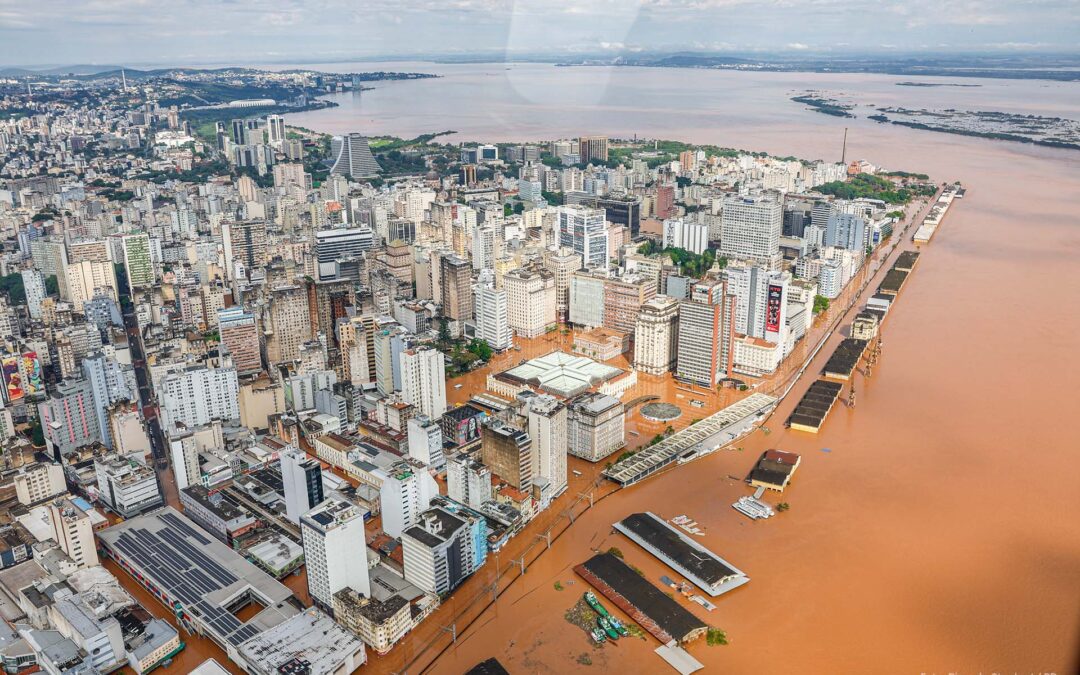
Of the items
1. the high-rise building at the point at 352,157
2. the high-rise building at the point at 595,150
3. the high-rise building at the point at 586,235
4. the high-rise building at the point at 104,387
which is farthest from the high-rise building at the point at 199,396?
the high-rise building at the point at 595,150

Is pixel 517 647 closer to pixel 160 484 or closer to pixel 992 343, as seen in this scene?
pixel 160 484

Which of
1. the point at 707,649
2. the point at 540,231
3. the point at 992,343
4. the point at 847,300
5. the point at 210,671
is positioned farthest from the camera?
the point at 540,231

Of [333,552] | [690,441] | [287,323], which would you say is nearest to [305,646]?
[333,552]

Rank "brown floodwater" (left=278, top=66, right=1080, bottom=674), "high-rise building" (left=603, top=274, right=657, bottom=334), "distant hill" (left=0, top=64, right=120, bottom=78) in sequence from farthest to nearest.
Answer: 1. "distant hill" (left=0, top=64, right=120, bottom=78)
2. "high-rise building" (left=603, top=274, right=657, bottom=334)
3. "brown floodwater" (left=278, top=66, right=1080, bottom=674)

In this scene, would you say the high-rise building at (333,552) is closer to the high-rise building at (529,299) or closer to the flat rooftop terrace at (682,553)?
the flat rooftop terrace at (682,553)

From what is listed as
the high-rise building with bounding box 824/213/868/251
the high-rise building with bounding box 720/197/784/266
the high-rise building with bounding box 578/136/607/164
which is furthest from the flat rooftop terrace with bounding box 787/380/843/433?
the high-rise building with bounding box 578/136/607/164

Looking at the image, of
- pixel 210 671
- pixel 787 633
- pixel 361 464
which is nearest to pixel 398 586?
pixel 210 671

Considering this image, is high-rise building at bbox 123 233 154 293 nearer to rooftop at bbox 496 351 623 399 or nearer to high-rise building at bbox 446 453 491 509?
rooftop at bbox 496 351 623 399
